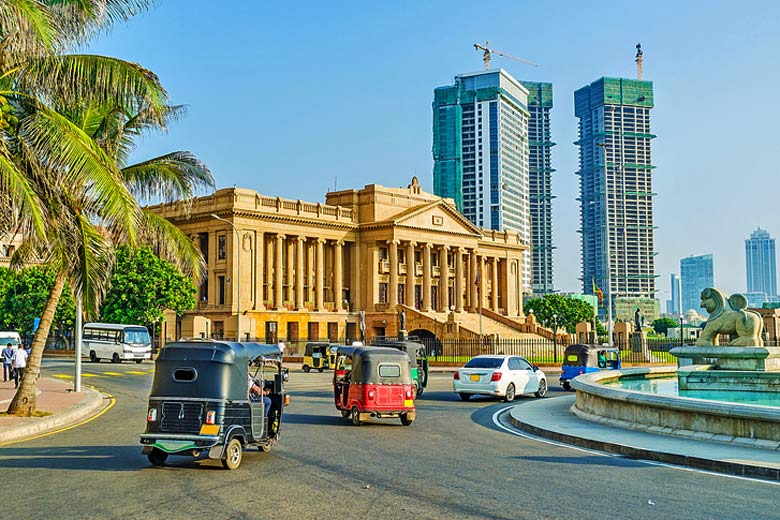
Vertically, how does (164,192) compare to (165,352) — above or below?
above

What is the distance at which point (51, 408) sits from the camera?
22.3 m

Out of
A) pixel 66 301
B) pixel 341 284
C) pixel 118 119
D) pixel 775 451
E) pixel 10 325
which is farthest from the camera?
pixel 341 284

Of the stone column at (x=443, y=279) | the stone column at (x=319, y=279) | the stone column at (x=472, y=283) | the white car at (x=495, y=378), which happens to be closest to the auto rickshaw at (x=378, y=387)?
the white car at (x=495, y=378)

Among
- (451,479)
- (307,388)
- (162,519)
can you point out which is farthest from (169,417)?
(307,388)

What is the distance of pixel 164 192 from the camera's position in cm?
2241

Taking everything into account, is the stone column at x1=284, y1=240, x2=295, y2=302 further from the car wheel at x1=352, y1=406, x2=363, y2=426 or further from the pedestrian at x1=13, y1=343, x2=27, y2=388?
the car wheel at x1=352, y1=406, x2=363, y2=426

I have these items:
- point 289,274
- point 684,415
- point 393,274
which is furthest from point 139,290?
point 684,415

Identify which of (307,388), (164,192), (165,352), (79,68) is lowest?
(307,388)

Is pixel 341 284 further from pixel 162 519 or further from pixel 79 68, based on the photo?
pixel 162 519

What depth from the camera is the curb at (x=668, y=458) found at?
1213 centimetres

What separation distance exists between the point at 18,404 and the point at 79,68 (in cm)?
877

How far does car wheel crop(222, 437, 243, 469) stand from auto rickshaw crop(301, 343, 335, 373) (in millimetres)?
35061

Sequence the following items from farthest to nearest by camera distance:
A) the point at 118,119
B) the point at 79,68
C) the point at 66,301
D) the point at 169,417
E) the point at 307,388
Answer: the point at 66,301 < the point at 307,388 < the point at 118,119 < the point at 79,68 < the point at 169,417

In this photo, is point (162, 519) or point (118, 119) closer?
point (162, 519)
